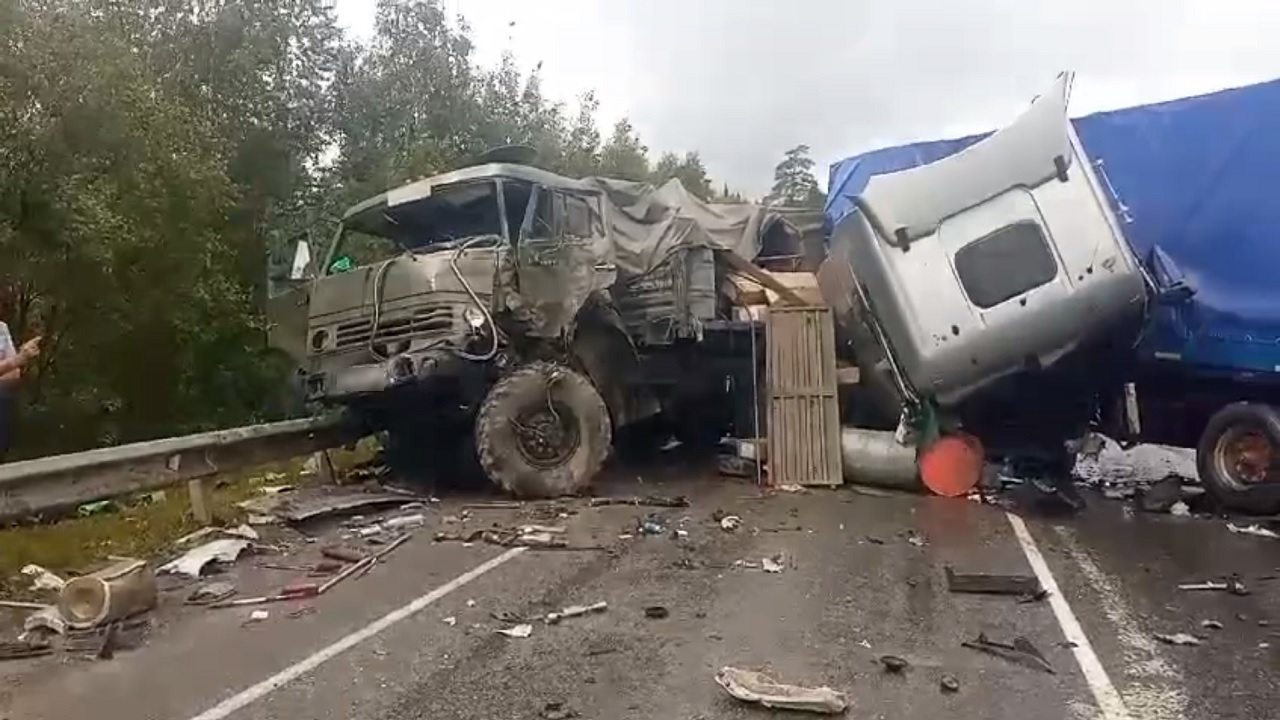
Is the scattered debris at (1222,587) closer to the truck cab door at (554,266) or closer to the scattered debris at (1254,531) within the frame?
the scattered debris at (1254,531)

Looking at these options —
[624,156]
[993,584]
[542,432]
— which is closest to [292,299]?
[542,432]

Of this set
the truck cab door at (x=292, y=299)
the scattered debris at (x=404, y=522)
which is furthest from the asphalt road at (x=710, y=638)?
the truck cab door at (x=292, y=299)

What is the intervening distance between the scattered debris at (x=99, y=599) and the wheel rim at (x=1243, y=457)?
7.74m

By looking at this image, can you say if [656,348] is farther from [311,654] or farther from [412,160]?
[412,160]

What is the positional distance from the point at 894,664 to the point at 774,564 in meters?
2.27

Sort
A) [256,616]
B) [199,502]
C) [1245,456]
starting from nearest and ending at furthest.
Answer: [256,616], [199,502], [1245,456]

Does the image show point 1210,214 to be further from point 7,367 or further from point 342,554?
point 7,367

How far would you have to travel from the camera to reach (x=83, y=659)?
202 inches

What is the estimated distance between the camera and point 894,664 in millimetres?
4914

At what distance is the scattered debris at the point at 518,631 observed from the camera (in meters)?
5.44

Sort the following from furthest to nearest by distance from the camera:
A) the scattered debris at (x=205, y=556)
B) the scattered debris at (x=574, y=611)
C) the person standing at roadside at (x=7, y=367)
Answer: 1. the person standing at roadside at (x=7, y=367)
2. the scattered debris at (x=205, y=556)
3. the scattered debris at (x=574, y=611)

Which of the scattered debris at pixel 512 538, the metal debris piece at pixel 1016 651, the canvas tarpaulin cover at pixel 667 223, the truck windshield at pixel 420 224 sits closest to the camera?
the metal debris piece at pixel 1016 651

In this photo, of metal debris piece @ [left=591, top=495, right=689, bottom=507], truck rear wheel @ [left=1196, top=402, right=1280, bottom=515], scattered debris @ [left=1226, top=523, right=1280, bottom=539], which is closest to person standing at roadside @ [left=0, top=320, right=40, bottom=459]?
metal debris piece @ [left=591, top=495, right=689, bottom=507]

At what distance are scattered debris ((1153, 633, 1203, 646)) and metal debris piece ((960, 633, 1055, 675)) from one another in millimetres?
641
